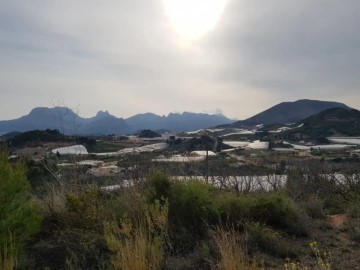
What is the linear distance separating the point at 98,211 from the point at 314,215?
5.03m

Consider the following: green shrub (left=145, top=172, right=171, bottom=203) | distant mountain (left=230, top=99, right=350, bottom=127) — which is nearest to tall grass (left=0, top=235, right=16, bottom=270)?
green shrub (left=145, top=172, right=171, bottom=203)

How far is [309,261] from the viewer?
5.95 metres

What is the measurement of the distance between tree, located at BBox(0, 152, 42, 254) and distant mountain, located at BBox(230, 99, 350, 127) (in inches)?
5248

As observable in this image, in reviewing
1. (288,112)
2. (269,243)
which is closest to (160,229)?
(269,243)

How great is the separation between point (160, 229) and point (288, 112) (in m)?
161

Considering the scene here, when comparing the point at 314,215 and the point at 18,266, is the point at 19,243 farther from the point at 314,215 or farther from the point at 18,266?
the point at 314,215

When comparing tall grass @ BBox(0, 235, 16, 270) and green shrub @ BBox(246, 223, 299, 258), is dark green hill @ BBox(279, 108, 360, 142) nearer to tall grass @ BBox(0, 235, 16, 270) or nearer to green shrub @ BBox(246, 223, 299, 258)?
green shrub @ BBox(246, 223, 299, 258)

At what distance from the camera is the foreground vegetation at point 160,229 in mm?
5489

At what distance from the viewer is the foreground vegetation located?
549cm

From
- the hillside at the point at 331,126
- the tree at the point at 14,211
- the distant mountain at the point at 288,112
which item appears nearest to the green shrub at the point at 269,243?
the tree at the point at 14,211

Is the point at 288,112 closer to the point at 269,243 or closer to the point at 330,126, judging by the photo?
the point at 330,126

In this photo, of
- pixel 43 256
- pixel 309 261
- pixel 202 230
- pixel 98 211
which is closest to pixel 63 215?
pixel 98 211

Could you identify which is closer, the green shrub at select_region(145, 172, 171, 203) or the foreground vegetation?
the foreground vegetation

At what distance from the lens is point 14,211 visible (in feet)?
19.4
